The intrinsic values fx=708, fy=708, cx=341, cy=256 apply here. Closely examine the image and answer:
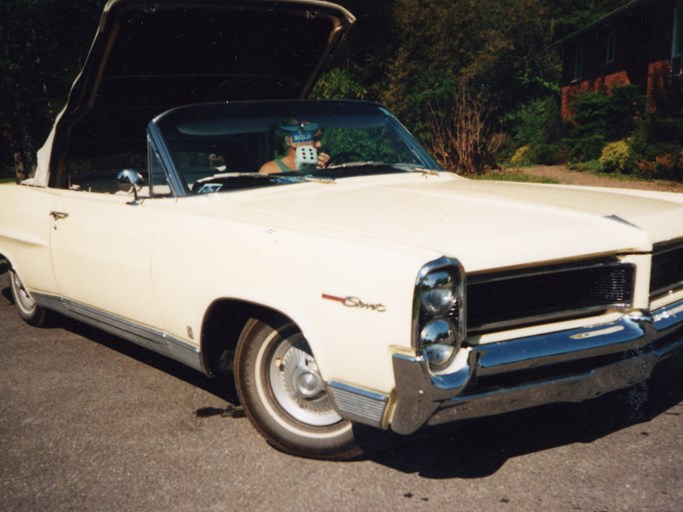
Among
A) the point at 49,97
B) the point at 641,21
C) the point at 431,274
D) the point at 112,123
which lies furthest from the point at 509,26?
the point at 431,274

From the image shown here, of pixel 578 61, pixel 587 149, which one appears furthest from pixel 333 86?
pixel 578 61

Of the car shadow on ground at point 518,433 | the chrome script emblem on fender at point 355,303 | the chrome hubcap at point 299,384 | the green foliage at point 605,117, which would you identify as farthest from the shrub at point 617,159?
the chrome script emblem on fender at point 355,303

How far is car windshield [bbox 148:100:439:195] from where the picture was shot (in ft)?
12.2

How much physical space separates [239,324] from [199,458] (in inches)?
24.3

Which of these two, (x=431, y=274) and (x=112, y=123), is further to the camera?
(x=112, y=123)

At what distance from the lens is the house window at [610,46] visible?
988 inches

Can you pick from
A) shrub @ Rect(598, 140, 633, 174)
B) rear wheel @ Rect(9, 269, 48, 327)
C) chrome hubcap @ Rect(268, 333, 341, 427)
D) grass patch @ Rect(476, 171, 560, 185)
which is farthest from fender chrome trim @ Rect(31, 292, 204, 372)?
shrub @ Rect(598, 140, 633, 174)

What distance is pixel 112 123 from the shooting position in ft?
16.7

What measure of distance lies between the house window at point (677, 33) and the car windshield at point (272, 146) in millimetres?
19208

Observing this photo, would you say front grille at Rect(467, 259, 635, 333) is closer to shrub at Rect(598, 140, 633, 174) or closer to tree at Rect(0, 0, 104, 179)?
shrub at Rect(598, 140, 633, 174)

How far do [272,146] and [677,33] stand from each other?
66.0 feet

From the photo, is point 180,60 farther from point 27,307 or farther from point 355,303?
point 355,303

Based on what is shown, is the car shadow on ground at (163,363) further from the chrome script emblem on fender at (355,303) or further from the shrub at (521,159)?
the shrub at (521,159)

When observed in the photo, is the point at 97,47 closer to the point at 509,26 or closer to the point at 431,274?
the point at 431,274
